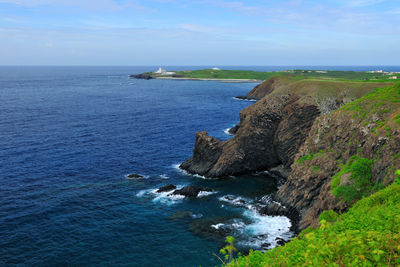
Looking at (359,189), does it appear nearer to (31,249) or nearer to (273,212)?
(273,212)

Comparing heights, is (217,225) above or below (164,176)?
below

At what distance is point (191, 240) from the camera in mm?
38719

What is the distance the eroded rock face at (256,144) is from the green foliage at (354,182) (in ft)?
73.7

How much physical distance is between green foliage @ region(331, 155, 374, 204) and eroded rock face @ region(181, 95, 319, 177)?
22.5 m

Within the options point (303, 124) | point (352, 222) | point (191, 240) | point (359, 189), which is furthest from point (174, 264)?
point (303, 124)

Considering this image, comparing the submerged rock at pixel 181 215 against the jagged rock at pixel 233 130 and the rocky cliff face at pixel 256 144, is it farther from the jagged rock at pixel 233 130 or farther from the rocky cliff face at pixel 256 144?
the jagged rock at pixel 233 130

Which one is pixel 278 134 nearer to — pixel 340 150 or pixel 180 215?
pixel 340 150

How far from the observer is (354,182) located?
117 ft

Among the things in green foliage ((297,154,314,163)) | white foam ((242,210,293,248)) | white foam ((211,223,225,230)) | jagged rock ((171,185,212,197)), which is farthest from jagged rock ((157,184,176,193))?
green foliage ((297,154,314,163))

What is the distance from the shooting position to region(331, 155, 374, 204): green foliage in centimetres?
3472

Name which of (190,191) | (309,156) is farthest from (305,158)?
(190,191)

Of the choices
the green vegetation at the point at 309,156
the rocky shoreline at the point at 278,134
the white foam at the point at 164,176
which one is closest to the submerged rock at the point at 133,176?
the white foam at the point at 164,176

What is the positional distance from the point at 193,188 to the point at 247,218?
1248cm

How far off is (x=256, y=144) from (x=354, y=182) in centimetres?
2936
